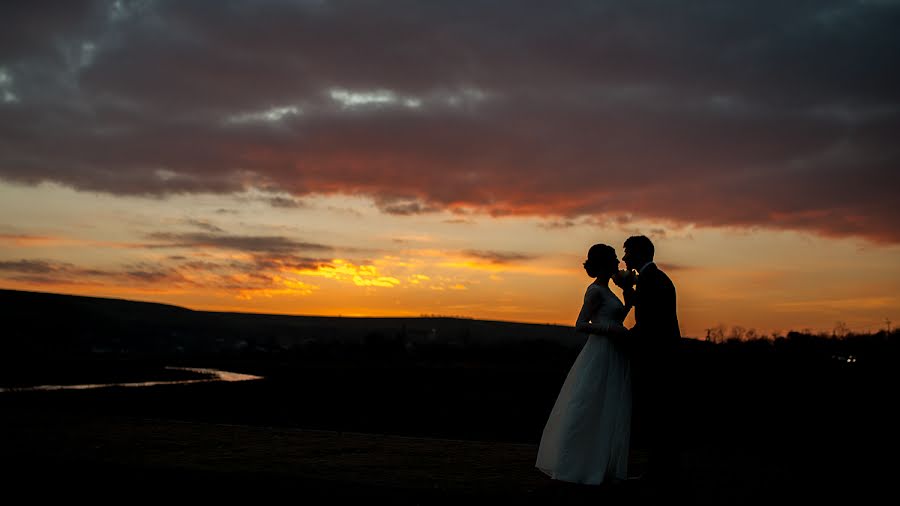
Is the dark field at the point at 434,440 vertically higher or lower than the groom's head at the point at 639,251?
lower

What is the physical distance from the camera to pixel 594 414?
8.48 m

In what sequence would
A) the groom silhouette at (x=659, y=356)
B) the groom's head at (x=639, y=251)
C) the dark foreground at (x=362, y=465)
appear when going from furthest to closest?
the groom's head at (x=639, y=251)
the groom silhouette at (x=659, y=356)
the dark foreground at (x=362, y=465)

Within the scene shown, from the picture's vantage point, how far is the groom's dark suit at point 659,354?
7875 mm

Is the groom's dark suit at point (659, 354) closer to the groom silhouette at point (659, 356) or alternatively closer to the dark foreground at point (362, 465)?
the groom silhouette at point (659, 356)

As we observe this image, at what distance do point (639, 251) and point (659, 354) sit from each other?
1.02m

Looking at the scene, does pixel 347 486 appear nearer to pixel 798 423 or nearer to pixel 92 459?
pixel 92 459

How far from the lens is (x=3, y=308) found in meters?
137

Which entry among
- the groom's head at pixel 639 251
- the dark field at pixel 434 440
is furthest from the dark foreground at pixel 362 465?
the groom's head at pixel 639 251

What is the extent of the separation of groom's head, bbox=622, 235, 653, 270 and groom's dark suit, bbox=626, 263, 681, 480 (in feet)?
0.50

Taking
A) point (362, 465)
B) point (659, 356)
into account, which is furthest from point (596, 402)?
point (362, 465)

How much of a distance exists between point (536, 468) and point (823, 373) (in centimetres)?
3571

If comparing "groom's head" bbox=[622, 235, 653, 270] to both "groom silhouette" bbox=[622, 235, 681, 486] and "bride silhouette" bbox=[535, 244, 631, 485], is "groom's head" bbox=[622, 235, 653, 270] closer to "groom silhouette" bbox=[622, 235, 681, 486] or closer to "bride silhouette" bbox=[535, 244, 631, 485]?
"groom silhouette" bbox=[622, 235, 681, 486]

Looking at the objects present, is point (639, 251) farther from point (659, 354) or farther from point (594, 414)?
point (594, 414)

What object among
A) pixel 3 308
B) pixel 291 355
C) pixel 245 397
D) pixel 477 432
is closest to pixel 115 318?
pixel 3 308
